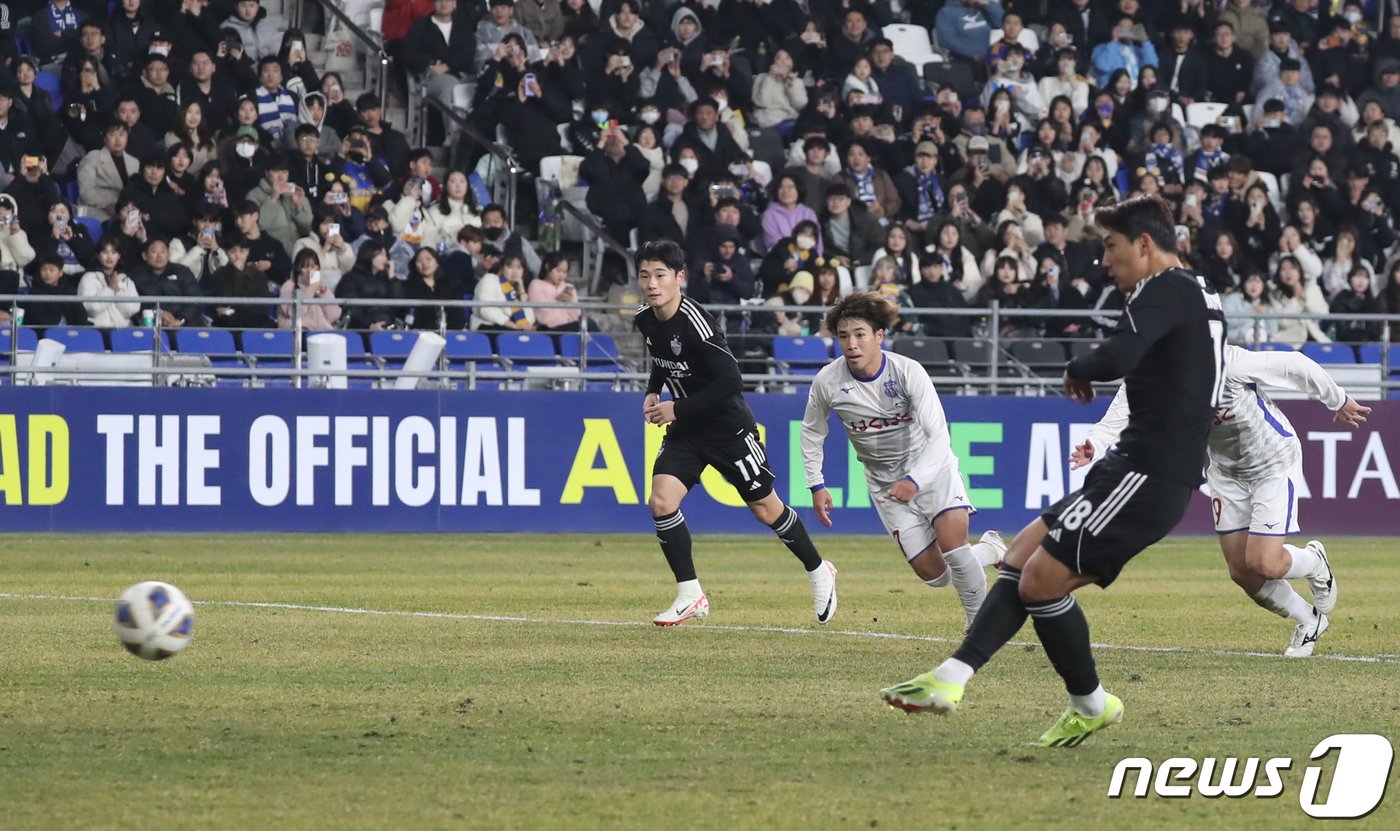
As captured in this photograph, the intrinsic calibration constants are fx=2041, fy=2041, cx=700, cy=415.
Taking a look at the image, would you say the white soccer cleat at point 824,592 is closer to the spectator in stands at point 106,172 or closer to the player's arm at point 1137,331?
the player's arm at point 1137,331

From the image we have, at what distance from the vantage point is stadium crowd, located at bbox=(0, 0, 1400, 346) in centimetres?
2159

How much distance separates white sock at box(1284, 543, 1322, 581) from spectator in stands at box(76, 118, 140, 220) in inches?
577

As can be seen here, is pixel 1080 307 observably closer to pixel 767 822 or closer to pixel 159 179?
pixel 159 179

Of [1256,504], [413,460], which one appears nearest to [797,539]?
[1256,504]

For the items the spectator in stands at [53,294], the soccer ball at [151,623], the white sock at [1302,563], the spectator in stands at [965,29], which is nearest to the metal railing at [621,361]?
the spectator in stands at [53,294]

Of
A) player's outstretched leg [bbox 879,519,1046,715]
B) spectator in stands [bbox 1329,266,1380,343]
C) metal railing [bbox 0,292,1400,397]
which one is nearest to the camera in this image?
player's outstretched leg [bbox 879,519,1046,715]

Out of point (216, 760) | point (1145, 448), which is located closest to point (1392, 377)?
point (1145, 448)

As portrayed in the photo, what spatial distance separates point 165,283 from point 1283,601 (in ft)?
44.0

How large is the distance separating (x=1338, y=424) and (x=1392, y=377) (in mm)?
2968

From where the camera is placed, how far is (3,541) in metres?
19.0

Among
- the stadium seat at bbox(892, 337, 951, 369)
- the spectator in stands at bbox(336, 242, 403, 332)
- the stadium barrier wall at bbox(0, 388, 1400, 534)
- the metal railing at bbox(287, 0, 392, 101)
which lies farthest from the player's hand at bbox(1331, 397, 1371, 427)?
the metal railing at bbox(287, 0, 392, 101)

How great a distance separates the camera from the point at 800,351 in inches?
878

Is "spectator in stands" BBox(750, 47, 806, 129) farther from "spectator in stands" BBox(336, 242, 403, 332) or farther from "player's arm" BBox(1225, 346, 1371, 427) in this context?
"player's arm" BBox(1225, 346, 1371, 427)

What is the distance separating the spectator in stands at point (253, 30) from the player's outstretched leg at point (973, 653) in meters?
18.3
